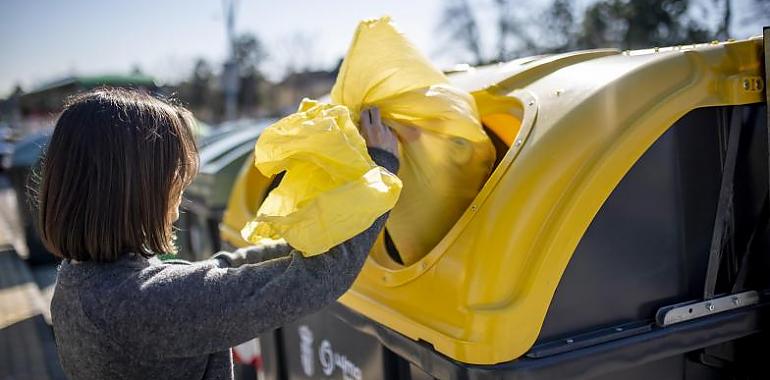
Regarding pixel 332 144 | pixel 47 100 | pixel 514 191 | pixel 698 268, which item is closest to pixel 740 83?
pixel 698 268

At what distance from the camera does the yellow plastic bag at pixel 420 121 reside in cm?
150

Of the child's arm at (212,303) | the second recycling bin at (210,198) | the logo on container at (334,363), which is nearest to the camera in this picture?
the child's arm at (212,303)

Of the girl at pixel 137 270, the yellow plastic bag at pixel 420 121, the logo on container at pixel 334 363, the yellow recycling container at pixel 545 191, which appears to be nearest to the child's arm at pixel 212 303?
the girl at pixel 137 270

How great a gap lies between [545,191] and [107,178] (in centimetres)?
84

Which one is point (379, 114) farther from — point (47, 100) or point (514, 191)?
point (47, 100)

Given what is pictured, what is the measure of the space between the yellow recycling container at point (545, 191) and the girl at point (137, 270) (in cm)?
30

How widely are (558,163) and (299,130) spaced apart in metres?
0.54

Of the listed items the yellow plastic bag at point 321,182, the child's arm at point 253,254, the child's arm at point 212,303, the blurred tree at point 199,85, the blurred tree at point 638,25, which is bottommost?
the blurred tree at point 199,85

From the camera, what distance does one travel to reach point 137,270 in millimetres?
1114

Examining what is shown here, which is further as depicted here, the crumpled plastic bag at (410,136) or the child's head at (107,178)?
the crumpled plastic bag at (410,136)

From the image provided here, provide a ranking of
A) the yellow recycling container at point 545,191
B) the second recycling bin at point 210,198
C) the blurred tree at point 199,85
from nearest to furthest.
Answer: the yellow recycling container at point 545,191 < the second recycling bin at point 210,198 < the blurred tree at point 199,85

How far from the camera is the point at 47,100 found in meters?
16.3

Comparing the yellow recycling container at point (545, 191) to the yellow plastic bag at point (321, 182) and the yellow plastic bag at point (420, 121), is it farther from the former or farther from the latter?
the yellow plastic bag at point (321, 182)

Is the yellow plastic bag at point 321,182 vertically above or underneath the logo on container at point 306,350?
above
